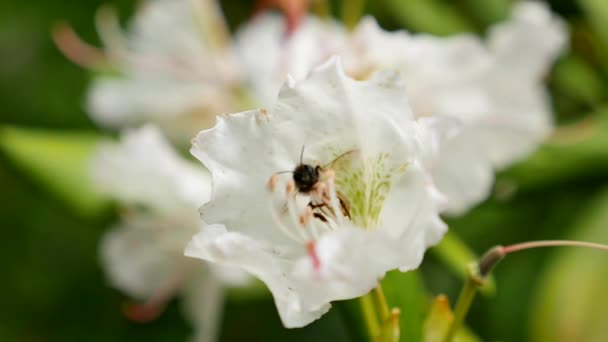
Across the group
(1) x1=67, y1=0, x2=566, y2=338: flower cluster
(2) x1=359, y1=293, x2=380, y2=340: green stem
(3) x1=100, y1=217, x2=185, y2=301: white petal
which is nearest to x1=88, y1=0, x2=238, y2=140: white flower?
(1) x1=67, y1=0, x2=566, y2=338: flower cluster

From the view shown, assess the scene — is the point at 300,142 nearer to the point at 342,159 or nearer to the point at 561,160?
the point at 342,159

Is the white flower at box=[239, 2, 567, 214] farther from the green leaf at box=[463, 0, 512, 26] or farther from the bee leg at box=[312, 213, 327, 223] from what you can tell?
the bee leg at box=[312, 213, 327, 223]

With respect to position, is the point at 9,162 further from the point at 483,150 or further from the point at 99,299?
the point at 483,150

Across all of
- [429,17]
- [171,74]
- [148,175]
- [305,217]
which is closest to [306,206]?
[305,217]

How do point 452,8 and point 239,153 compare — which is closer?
point 239,153

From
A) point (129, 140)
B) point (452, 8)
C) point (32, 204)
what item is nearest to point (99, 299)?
point (32, 204)
